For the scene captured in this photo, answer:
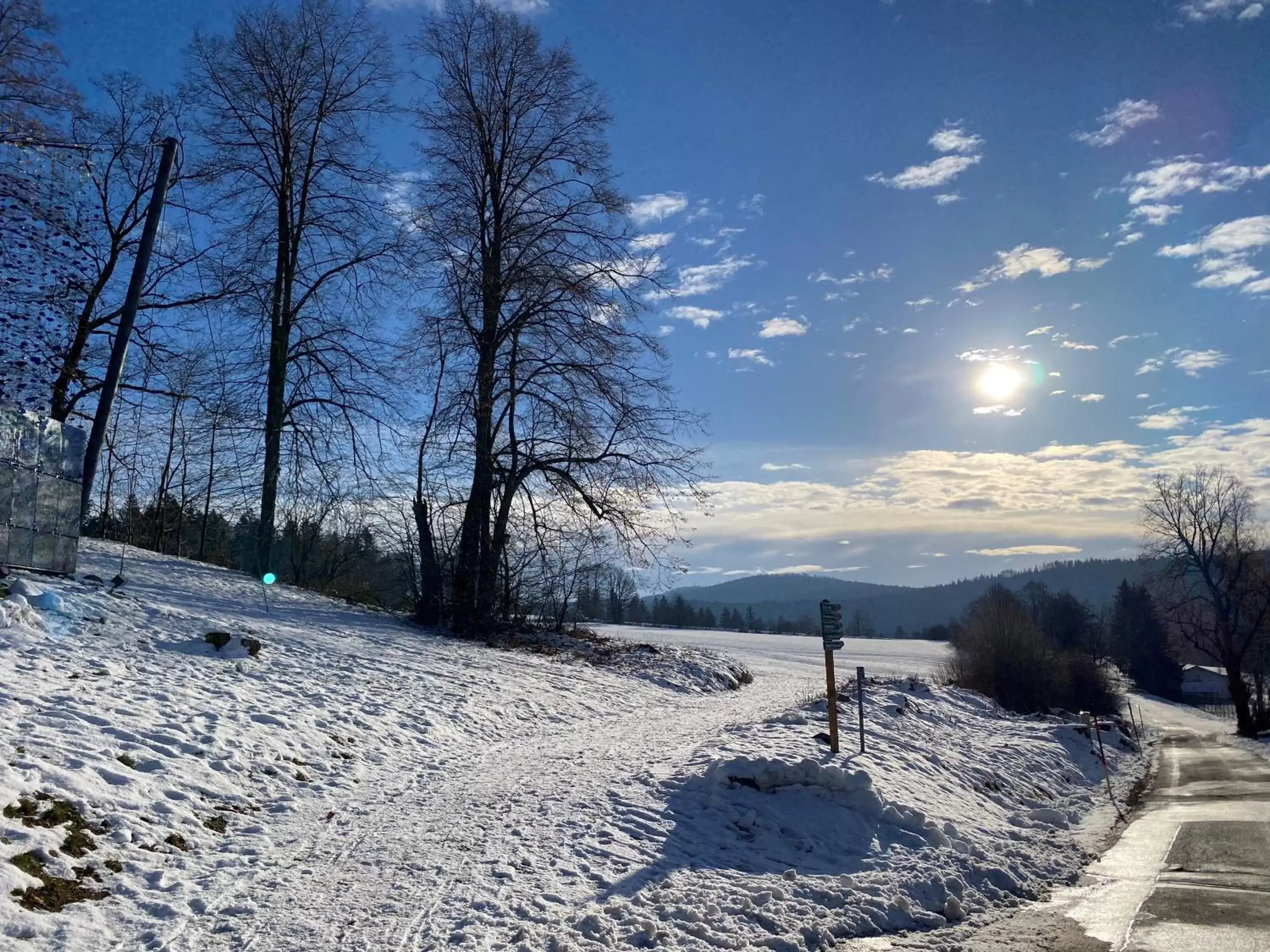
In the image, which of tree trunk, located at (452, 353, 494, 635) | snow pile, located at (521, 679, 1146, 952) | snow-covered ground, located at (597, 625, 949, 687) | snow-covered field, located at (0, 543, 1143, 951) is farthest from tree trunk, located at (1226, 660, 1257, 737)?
tree trunk, located at (452, 353, 494, 635)

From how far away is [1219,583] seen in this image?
43344mm

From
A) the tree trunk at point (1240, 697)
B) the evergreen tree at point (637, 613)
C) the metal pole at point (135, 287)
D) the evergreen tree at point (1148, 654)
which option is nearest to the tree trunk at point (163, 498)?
the metal pole at point (135, 287)

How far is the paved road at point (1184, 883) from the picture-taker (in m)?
6.52

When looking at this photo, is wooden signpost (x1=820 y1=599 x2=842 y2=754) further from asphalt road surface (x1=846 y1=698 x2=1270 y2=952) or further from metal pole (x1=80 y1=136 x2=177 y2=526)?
metal pole (x1=80 y1=136 x2=177 y2=526)

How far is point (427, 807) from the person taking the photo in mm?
8109

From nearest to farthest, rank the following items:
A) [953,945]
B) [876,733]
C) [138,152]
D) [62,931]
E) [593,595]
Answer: [62,931], [953,945], [876,733], [138,152], [593,595]

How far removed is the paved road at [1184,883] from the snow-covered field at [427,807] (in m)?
0.65

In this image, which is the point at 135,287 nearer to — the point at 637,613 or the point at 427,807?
the point at 427,807

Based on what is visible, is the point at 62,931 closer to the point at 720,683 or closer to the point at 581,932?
the point at 581,932

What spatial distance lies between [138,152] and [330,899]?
18.8 metres

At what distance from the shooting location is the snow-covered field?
5.54 metres

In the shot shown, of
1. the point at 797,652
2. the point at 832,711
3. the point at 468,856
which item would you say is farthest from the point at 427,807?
the point at 797,652

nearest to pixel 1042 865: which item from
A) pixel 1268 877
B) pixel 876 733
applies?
pixel 1268 877

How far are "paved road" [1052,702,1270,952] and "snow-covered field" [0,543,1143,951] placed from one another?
2.14 ft
